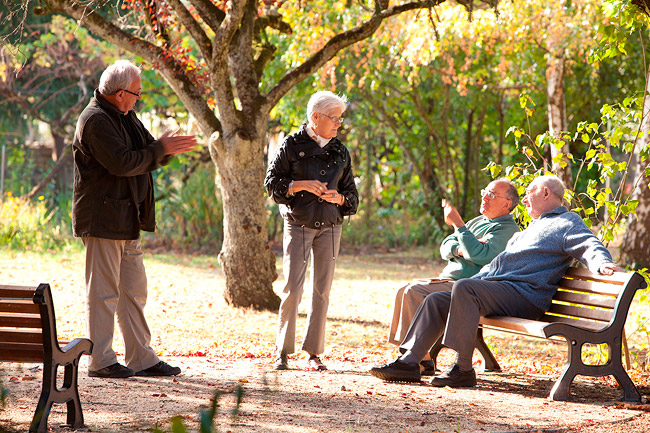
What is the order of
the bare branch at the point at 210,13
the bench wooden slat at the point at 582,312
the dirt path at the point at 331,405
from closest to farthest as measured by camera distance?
the dirt path at the point at 331,405
the bench wooden slat at the point at 582,312
the bare branch at the point at 210,13

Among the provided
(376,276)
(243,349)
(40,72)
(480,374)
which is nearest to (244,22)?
(243,349)

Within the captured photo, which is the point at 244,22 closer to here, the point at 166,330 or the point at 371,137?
the point at 166,330

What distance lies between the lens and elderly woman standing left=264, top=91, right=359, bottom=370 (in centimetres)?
510

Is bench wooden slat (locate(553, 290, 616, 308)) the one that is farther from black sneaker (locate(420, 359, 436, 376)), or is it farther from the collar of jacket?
the collar of jacket

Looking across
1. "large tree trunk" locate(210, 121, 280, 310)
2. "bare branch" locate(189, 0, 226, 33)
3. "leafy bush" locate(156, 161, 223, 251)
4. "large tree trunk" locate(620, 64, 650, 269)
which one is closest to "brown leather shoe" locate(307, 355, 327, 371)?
"large tree trunk" locate(210, 121, 280, 310)

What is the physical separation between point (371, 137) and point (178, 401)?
43.4 feet

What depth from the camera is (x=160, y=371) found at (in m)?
4.77

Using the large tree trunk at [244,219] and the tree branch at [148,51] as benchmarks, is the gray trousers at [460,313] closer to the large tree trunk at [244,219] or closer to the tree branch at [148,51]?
the large tree trunk at [244,219]

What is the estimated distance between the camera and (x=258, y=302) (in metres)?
7.87

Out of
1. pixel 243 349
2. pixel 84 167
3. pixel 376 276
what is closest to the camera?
pixel 84 167

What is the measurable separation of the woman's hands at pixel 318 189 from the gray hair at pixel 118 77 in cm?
123

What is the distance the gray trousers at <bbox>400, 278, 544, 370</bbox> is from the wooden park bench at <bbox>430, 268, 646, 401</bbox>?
0.38ft

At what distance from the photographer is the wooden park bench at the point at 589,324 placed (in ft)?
14.3

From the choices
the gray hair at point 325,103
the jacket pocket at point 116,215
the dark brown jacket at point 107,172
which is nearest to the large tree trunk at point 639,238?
the gray hair at point 325,103
